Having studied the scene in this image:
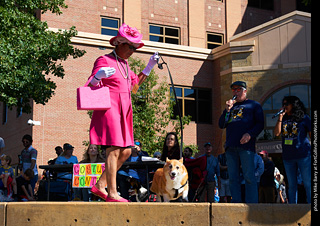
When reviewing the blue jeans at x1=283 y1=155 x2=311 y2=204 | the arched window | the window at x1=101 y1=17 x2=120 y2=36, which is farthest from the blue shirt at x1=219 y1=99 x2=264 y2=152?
the window at x1=101 y1=17 x2=120 y2=36

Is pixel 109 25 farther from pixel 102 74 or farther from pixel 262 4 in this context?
pixel 102 74

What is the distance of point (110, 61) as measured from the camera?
5777mm

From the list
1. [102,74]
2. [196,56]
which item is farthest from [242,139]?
[196,56]

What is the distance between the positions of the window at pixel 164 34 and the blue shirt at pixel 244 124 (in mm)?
21837

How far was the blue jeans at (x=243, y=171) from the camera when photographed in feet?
21.8

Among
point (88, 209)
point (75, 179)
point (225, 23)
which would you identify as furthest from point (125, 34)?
point (225, 23)

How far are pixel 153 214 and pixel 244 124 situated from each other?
8.73 feet

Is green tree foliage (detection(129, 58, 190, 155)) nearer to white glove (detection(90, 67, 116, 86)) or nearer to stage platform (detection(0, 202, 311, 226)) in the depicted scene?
white glove (detection(90, 67, 116, 86))

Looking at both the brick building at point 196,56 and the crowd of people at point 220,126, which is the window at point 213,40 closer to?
the brick building at point 196,56

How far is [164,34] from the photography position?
28.8 meters

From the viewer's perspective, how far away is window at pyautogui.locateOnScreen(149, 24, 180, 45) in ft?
93.5

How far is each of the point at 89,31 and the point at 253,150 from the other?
21443 mm

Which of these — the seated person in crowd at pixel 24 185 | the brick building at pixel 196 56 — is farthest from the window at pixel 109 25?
the seated person in crowd at pixel 24 185

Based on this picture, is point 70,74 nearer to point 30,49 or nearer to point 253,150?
point 30,49
